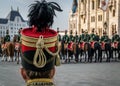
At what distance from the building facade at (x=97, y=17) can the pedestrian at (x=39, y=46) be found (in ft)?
214

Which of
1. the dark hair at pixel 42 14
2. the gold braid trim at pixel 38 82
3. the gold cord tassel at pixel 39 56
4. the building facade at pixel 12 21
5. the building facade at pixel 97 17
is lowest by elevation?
the building facade at pixel 12 21

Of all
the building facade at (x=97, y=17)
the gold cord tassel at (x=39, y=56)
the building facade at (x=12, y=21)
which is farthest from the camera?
the building facade at (x=12, y=21)

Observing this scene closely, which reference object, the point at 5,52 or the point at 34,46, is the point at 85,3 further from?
the point at 34,46

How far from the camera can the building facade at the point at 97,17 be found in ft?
243

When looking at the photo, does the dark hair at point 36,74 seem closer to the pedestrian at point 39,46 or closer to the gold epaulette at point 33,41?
the pedestrian at point 39,46

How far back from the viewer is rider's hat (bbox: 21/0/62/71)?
650cm

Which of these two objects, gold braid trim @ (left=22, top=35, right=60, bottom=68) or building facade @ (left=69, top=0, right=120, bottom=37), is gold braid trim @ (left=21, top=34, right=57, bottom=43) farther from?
building facade @ (left=69, top=0, right=120, bottom=37)

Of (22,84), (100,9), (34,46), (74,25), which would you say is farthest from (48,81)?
(74,25)

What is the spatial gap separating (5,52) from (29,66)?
18.9 meters

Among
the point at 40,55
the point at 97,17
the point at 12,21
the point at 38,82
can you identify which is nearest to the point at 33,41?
the point at 40,55

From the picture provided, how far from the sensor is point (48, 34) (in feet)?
21.9

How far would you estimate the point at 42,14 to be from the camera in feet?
21.3

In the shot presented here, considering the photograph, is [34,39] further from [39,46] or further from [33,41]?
[39,46]

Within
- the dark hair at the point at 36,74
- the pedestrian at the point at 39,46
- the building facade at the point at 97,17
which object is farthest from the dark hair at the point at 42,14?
the building facade at the point at 97,17
